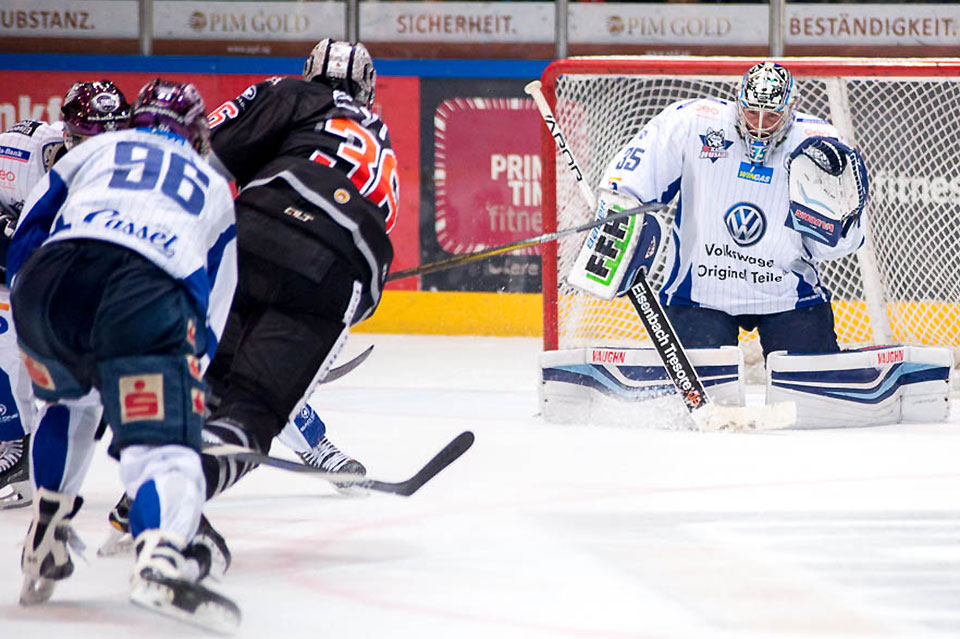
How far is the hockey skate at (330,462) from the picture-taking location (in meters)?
2.95

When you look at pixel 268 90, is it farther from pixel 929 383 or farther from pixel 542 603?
pixel 929 383

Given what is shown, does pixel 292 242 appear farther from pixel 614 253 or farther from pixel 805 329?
pixel 805 329

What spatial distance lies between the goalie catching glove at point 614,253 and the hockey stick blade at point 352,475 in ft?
4.55

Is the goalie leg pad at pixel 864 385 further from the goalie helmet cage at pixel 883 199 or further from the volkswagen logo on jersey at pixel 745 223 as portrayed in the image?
the goalie helmet cage at pixel 883 199

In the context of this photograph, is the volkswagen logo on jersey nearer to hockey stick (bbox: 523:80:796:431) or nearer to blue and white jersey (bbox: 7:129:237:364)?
hockey stick (bbox: 523:80:796:431)

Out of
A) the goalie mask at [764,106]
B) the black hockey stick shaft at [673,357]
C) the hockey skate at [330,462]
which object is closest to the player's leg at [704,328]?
the black hockey stick shaft at [673,357]

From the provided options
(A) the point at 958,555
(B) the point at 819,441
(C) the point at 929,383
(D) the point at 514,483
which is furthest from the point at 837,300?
(A) the point at 958,555

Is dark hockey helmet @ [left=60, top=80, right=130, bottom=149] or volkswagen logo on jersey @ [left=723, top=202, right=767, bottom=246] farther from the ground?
dark hockey helmet @ [left=60, top=80, right=130, bottom=149]

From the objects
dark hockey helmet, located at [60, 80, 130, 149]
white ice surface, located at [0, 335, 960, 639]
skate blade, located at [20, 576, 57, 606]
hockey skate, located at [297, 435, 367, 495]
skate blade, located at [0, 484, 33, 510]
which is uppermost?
dark hockey helmet, located at [60, 80, 130, 149]

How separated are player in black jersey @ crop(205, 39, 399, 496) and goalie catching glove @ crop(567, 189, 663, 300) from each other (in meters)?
1.47

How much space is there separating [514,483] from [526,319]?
389 centimetres

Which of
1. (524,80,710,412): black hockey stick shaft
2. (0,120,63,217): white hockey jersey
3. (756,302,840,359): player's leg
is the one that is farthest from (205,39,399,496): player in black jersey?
(756,302,840,359): player's leg

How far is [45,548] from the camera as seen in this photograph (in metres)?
2.00

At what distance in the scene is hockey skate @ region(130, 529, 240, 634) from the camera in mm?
1725
